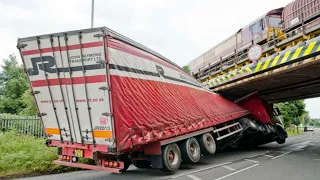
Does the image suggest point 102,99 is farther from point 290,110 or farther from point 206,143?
point 290,110

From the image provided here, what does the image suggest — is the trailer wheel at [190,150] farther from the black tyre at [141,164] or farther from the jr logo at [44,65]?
the jr logo at [44,65]

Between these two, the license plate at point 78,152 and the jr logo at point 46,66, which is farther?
the license plate at point 78,152

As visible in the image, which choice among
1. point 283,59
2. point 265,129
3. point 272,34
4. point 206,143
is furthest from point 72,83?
point 272,34

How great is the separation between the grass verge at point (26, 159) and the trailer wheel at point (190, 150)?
3702 millimetres

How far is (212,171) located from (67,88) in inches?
184

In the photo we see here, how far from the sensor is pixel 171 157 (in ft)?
24.8

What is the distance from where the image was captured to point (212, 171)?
7.79 meters

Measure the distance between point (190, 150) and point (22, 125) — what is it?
27.0 ft

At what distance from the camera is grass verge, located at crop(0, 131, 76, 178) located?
25.7ft

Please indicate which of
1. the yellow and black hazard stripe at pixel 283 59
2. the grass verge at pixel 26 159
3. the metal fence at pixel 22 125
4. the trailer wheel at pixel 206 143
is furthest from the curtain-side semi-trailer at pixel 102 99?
the metal fence at pixel 22 125

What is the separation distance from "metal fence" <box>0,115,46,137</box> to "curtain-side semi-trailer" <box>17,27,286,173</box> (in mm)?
6521

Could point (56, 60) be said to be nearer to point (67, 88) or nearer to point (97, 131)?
point (67, 88)

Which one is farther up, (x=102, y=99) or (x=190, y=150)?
(x=102, y=99)

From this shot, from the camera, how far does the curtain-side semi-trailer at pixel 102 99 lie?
572 cm
